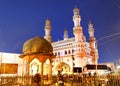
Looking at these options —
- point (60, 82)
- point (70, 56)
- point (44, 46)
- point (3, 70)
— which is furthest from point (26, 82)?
point (70, 56)

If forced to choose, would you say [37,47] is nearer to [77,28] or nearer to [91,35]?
[77,28]

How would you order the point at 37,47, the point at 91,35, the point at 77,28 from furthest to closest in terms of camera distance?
1. the point at 91,35
2. the point at 77,28
3. the point at 37,47

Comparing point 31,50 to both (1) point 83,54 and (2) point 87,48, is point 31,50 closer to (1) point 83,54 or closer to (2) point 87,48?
(1) point 83,54

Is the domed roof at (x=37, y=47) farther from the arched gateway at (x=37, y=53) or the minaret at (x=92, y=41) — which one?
the minaret at (x=92, y=41)

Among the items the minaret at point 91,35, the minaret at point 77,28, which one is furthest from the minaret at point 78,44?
the minaret at point 91,35

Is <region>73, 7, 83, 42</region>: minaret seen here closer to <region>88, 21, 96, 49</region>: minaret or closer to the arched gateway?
<region>88, 21, 96, 49</region>: minaret

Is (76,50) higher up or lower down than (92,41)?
lower down

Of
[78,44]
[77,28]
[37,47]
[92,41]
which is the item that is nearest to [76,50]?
[78,44]

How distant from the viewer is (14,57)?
27859mm

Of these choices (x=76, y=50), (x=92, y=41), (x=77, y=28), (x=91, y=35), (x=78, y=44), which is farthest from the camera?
(x=91, y=35)

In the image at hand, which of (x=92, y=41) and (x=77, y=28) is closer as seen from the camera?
(x=77, y=28)

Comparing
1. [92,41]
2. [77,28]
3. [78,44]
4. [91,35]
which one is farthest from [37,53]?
[91,35]

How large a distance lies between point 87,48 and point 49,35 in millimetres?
11413

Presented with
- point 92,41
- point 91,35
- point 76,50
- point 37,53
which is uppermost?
point 91,35
